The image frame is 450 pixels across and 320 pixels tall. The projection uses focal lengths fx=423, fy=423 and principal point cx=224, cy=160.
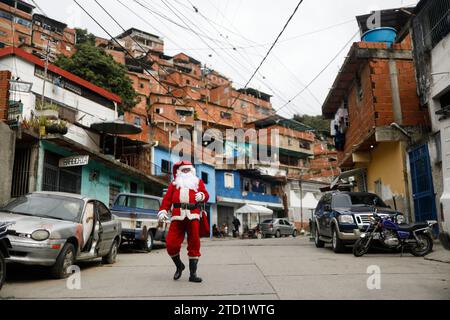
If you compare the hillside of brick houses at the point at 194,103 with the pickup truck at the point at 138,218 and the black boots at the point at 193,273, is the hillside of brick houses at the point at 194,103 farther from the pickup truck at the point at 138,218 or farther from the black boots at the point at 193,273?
the black boots at the point at 193,273

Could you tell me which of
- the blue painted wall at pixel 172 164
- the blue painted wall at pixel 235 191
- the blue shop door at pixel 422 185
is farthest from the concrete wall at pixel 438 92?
the blue painted wall at pixel 235 191

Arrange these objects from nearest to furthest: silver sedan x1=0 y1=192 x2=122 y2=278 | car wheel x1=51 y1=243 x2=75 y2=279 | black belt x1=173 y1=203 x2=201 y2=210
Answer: black belt x1=173 y1=203 x2=201 y2=210, silver sedan x1=0 y1=192 x2=122 y2=278, car wheel x1=51 y1=243 x2=75 y2=279

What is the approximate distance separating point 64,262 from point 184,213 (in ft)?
7.81

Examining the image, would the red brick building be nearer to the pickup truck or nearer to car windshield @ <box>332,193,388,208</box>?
car windshield @ <box>332,193,388,208</box>

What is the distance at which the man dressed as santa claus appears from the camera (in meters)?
6.47

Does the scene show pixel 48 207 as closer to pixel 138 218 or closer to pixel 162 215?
pixel 162 215

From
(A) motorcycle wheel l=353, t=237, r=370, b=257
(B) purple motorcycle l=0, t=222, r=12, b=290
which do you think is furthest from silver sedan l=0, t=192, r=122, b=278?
(A) motorcycle wheel l=353, t=237, r=370, b=257

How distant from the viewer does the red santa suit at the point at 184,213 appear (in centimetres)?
648

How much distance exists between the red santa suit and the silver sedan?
194 centimetres

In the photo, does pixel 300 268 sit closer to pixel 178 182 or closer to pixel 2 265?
pixel 178 182

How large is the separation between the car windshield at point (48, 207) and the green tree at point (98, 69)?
33902mm

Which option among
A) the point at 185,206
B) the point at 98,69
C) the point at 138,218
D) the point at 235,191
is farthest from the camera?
the point at 235,191

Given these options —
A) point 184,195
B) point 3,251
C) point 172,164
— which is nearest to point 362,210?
point 184,195

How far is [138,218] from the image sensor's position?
14.4 metres
